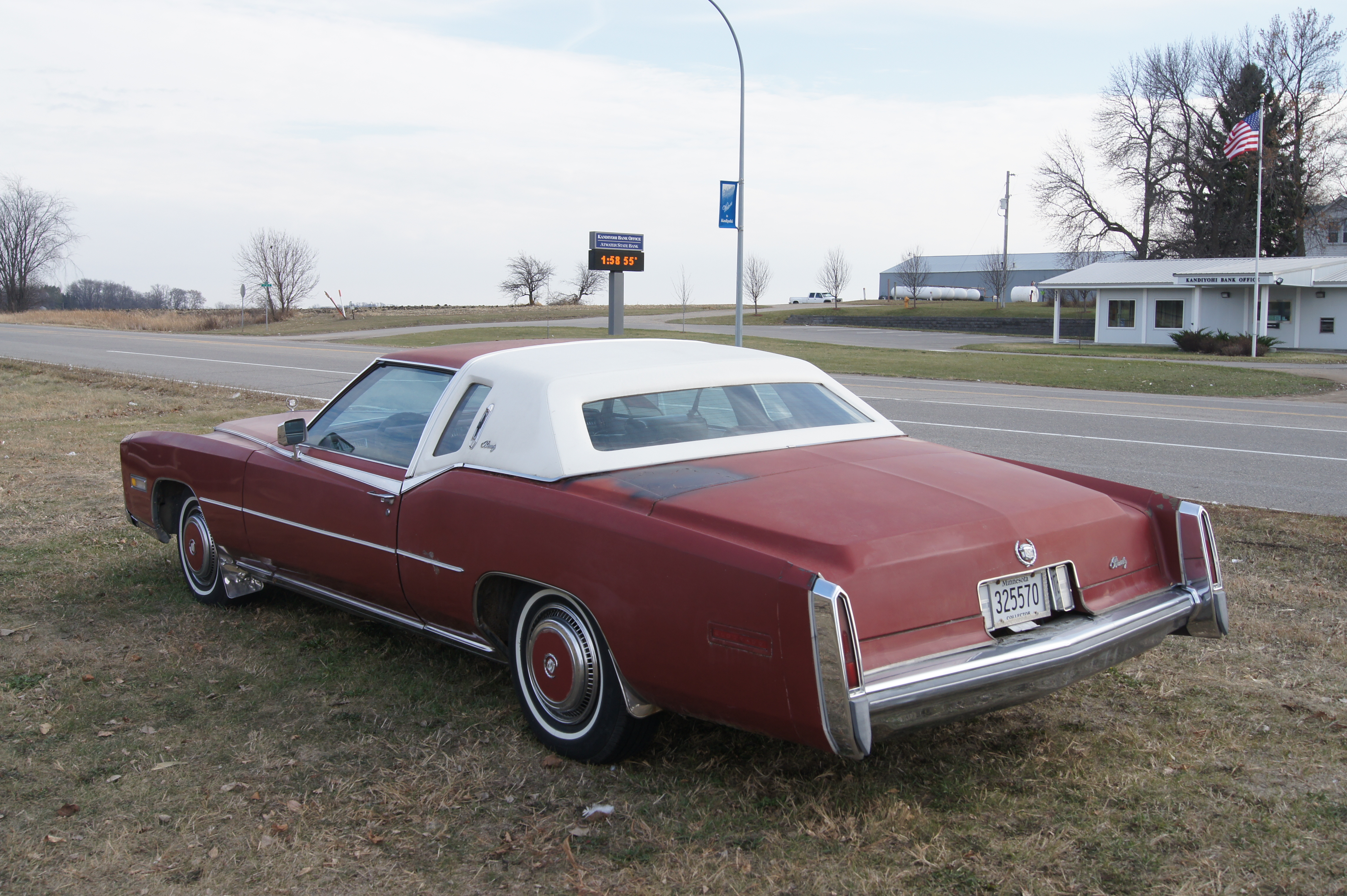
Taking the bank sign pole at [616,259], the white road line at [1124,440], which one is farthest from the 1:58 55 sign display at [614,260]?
the white road line at [1124,440]

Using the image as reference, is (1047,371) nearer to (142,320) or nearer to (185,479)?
(185,479)

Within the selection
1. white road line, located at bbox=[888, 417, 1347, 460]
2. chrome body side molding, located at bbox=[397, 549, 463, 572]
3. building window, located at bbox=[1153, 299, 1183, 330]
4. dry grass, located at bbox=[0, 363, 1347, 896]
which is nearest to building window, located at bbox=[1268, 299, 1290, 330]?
building window, located at bbox=[1153, 299, 1183, 330]

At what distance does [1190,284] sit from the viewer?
40281 millimetres

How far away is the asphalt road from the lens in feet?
31.4

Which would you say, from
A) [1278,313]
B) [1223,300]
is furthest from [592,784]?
[1278,313]

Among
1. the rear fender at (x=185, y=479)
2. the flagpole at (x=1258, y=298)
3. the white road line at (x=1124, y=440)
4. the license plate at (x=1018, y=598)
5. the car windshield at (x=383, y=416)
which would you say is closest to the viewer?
the license plate at (x=1018, y=598)

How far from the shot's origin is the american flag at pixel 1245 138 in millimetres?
31500

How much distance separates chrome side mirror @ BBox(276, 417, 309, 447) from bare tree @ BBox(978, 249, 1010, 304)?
207 feet

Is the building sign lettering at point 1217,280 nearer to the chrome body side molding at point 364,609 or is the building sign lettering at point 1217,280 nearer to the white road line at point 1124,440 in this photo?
the white road line at point 1124,440

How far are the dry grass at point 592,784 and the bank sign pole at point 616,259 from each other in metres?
30.1

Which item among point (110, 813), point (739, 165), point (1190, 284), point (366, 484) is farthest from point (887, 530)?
point (1190, 284)

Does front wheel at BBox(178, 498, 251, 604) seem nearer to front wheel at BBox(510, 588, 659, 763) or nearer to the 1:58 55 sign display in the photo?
front wheel at BBox(510, 588, 659, 763)

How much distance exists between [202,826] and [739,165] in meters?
19.3

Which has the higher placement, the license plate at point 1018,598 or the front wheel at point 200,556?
the license plate at point 1018,598
